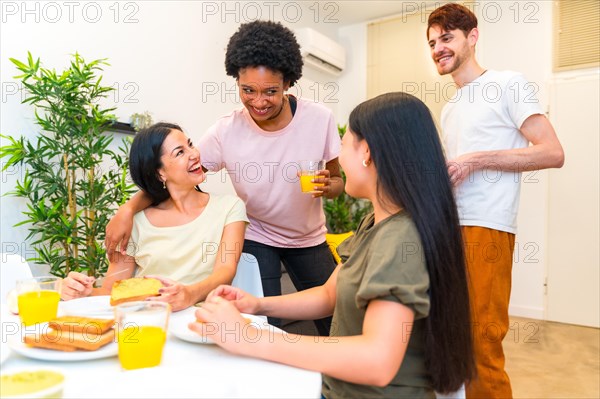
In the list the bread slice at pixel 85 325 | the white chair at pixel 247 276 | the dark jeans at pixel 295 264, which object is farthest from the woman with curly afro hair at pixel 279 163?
the bread slice at pixel 85 325

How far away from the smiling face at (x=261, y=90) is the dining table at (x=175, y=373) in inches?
43.2

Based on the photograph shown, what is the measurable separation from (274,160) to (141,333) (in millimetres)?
1280

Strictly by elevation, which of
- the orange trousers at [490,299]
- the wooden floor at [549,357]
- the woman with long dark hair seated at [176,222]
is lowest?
the wooden floor at [549,357]

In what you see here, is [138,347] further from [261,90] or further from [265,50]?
[265,50]

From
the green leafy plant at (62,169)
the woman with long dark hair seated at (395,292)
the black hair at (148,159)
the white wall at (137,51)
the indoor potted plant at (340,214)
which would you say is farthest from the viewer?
the indoor potted plant at (340,214)

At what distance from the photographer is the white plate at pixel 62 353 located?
0.88 meters

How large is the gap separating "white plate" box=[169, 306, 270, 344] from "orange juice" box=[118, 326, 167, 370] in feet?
0.34

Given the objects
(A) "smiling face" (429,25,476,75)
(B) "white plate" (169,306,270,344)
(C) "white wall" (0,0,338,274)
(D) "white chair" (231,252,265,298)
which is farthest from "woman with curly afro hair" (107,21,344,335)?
(C) "white wall" (0,0,338,274)

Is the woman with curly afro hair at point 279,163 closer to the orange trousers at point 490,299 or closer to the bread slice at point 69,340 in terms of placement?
the orange trousers at point 490,299

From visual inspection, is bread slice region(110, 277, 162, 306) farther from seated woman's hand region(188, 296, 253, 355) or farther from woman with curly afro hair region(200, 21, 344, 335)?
woman with curly afro hair region(200, 21, 344, 335)

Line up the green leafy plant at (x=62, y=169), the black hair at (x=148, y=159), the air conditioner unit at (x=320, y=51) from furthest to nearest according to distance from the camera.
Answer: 1. the air conditioner unit at (x=320, y=51)
2. the green leafy plant at (x=62, y=169)
3. the black hair at (x=148, y=159)

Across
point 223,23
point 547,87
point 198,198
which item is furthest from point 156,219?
point 547,87

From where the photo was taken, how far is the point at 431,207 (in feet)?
3.26

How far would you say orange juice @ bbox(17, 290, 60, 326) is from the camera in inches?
44.3
